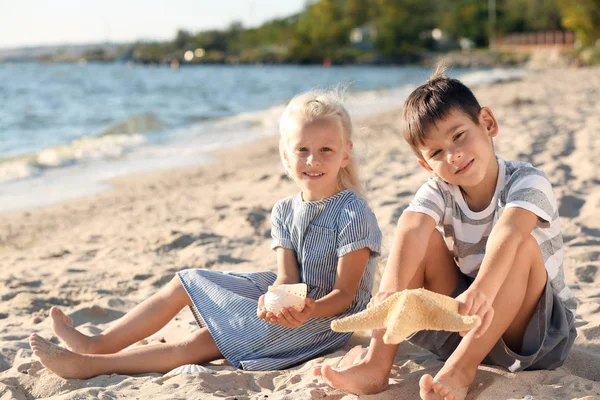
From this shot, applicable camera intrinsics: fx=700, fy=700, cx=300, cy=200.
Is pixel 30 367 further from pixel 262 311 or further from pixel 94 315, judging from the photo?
pixel 262 311

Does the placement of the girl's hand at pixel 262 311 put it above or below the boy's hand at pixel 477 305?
below

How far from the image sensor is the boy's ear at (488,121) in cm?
246

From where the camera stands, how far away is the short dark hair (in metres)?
2.41

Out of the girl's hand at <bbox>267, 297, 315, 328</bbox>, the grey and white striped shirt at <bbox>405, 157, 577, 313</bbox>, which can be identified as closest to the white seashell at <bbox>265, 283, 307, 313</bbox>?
the girl's hand at <bbox>267, 297, 315, 328</bbox>

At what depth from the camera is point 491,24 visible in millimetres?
72875

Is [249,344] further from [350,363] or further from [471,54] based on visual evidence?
[471,54]

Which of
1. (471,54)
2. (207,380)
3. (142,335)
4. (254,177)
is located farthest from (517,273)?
(471,54)

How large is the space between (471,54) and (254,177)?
6343 centimetres

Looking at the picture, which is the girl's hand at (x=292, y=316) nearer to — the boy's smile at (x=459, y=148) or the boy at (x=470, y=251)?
the boy at (x=470, y=251)

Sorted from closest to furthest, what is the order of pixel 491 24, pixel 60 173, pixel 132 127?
1. pixel 60 173
2. pixel 132 127
3. pixel 491 24

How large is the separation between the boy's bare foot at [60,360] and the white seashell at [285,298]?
2.68 ft

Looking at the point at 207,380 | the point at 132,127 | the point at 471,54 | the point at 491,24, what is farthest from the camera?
the point at 491,24

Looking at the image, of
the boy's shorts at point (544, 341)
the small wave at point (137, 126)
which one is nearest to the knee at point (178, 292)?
the boy's shorts at point (544, 341)

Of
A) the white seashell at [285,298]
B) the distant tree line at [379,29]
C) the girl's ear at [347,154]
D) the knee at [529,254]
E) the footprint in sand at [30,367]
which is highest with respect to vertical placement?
the distant tree line at [379,29]
